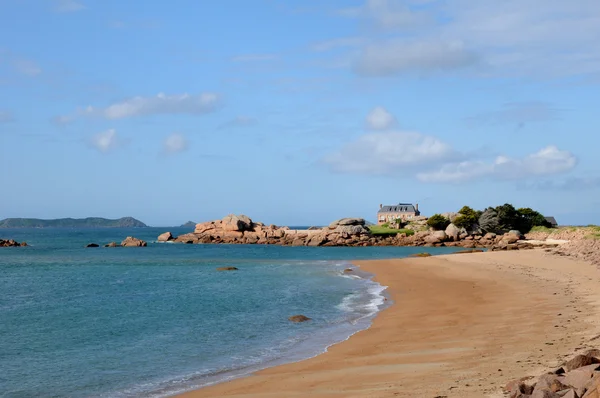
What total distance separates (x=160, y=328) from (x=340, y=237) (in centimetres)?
8950

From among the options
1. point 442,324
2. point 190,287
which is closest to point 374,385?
point 442,324

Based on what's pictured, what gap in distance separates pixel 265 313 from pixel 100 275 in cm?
3057

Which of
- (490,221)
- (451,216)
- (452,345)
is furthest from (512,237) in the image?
(452,345)

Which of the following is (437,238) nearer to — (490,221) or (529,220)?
(490,221)

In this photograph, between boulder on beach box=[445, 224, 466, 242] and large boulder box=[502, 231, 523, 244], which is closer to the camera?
large boulder box=[502, 231, 523, 244]

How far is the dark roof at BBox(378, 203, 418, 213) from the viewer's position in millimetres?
156875

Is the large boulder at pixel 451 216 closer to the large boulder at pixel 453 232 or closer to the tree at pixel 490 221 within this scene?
the tree at pixel 490 221

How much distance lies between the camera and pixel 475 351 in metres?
17.5

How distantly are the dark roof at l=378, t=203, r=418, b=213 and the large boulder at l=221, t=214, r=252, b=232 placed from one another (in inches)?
1637

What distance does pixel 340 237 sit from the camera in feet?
376

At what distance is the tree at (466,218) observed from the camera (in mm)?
110875

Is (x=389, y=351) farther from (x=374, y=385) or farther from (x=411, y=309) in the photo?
(x=411, y=309)

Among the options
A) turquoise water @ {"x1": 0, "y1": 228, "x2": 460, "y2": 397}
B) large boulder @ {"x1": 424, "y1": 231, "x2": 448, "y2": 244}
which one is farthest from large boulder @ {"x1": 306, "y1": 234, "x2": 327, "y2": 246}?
turquoise water @ {"x1": 0, "y1": 228, "x2": 460, "y2": 397}

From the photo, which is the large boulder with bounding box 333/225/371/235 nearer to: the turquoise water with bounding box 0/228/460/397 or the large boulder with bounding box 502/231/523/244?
the large boulder with bounding box 502/231/523/244
